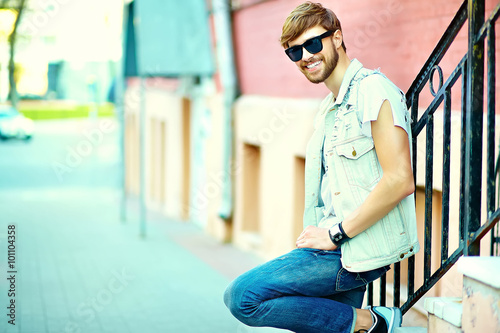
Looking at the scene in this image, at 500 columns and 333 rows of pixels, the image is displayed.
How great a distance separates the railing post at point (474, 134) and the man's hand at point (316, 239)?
21.2 inches

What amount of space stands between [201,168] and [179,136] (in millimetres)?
→ 1685

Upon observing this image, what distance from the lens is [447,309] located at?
296 cm

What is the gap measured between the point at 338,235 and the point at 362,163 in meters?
0.30

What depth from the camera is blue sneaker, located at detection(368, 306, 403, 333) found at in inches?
126

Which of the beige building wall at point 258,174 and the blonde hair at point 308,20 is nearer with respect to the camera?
the blonde hair at point 308,20

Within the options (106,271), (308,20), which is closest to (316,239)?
(308,20)

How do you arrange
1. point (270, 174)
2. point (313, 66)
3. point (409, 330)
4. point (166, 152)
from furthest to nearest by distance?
point (166, 152), point (270, 174), point (409, 330), point (313, 66)

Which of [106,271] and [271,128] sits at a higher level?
[271,128]

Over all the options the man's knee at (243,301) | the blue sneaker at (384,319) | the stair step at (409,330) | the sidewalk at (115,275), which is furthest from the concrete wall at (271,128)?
the man's knee at (243,301)

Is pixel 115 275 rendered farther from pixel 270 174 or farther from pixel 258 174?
pixel 258 174

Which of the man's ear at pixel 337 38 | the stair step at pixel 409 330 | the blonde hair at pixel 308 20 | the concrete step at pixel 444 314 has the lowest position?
the stair step at pixel 409 330

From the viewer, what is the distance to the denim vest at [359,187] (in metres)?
3.00

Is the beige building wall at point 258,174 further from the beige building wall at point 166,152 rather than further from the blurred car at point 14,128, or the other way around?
the blurred car at point 14,128

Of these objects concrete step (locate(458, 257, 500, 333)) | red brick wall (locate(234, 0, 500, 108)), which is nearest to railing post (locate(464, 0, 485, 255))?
concrete step (locate(458, 257, 500, 333))
